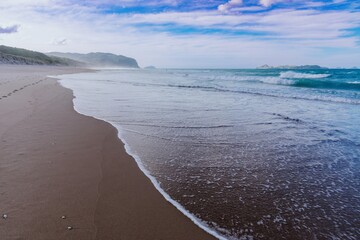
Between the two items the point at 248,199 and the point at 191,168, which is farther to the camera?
the point at 191,168

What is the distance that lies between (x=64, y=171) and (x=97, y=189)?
3.03 ft

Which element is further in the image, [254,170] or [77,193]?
[254,170]

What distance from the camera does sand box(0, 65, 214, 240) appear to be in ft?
10.3

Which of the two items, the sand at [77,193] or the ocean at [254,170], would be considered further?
the ocean at [254,170]

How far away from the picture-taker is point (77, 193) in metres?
3.94

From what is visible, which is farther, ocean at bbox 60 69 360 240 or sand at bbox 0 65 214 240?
ocean at bbox 60 69 360 240

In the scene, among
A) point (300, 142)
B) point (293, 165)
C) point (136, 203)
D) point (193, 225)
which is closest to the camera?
point (193, 225)

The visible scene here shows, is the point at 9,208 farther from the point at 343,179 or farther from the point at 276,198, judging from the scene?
the point at 343,179

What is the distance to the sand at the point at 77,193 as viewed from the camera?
10.3ft

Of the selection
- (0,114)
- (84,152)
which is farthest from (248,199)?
(0,114)

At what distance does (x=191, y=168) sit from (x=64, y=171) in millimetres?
2167

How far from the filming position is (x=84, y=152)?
5.72 meters

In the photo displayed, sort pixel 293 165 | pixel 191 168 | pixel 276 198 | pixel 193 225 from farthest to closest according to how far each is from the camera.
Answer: pixel 293 165 → pixel 191 168 → pixel 276 198 → pixel 193 225

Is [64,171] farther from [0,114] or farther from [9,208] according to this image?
[0,114]
